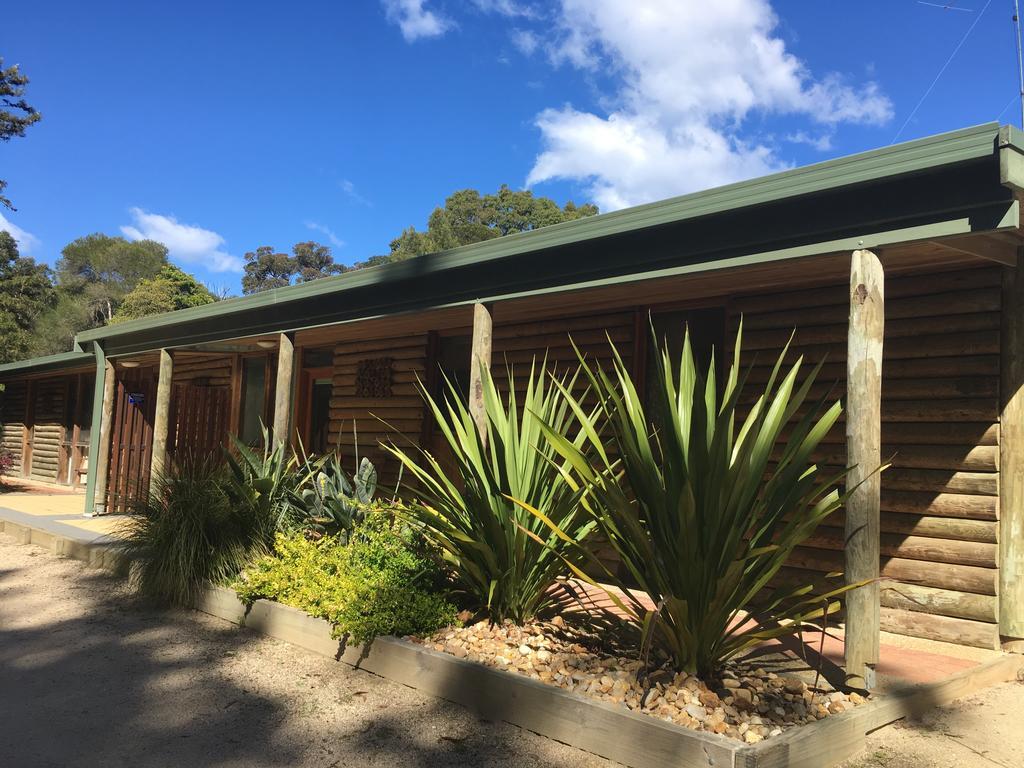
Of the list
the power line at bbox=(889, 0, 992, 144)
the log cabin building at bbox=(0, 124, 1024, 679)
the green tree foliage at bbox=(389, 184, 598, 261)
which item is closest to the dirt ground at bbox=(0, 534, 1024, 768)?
the log cabin building at bbox=(0, 124, 1024, 679)

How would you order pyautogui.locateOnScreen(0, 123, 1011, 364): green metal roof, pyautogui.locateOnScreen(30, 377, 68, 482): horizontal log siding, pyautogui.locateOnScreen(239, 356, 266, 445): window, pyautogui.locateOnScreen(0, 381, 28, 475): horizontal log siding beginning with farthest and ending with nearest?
pyautogui.locateOnScreen(0, 381, 28, 475): horizontal log siding
pyautogui.locateOnScreen(30, 377, 68, 482): horizontal log siding
pyautogui.locateOnScreen(239, 356, 266, 445): window
pyautogui.locateOnScreen(0, 123, 1011, 364): green metal roof

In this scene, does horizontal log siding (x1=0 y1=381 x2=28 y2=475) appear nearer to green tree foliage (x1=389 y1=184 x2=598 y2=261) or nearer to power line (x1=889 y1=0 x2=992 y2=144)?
power line (x1=889 y1=0 x2=992 y2=144)

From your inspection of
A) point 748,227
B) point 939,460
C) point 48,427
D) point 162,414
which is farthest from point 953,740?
point 48,427

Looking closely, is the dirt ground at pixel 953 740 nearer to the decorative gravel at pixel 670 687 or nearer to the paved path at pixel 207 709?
the decorative gravel at pixel 670 687

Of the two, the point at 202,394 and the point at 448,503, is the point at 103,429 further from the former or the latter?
the point at 448,503

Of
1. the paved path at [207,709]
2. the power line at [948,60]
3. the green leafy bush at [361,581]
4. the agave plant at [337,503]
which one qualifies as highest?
the power line at [948,60]

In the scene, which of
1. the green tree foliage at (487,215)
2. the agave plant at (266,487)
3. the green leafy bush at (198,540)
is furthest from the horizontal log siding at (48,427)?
the green tree foliage at (487,215)

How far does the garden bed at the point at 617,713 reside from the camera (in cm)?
269

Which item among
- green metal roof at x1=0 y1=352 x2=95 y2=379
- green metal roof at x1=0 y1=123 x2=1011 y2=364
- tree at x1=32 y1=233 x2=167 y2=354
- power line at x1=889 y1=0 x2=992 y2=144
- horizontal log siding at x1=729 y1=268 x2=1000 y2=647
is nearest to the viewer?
green metal roof at x1=0 y1=123 x2=1011 y2=364

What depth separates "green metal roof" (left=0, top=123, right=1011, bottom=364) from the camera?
3.29 m

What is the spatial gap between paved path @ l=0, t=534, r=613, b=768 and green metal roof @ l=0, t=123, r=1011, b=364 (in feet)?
9.12

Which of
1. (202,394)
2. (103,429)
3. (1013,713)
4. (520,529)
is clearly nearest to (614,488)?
(520,529)

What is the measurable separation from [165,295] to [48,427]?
2515 centimetres

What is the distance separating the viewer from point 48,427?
16.3 m
